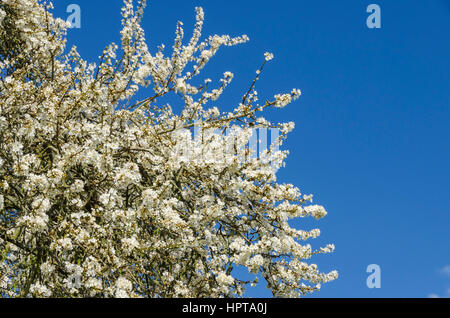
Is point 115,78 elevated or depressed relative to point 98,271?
elevated

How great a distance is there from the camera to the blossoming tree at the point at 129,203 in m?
3.68

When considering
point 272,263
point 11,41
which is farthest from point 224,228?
point 11,41

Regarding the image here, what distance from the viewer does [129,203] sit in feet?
14.7

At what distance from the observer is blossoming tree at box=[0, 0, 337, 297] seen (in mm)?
3684

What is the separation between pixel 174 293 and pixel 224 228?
40.3 inches

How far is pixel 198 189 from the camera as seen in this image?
15.3 feet

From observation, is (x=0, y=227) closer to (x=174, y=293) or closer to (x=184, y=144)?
(x=174, y=293)

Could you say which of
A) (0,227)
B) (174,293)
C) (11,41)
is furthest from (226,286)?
(11,41)
